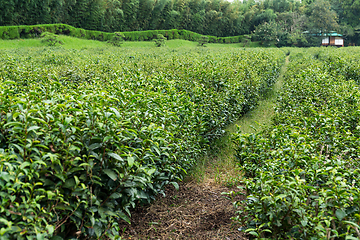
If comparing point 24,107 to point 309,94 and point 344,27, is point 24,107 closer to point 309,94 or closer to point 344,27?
point 309,94

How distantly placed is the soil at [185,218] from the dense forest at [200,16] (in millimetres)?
31419

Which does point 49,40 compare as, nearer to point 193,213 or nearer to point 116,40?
point 116,40

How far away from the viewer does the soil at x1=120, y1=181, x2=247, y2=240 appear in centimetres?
266

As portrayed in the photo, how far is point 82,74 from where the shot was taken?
5.40 metres

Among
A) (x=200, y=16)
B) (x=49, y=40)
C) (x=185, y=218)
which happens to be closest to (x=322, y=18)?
(x=200, y=16)

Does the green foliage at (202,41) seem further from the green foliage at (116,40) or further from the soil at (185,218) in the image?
the soil at (185,218)

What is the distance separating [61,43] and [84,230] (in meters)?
27.3

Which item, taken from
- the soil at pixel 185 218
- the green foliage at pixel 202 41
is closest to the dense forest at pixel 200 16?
the green foliage at pixel 202 41

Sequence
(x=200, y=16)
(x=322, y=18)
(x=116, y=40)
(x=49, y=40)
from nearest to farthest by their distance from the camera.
→ (x=49, y=40), (x=116, y=40), (x=200, y=16), (x=322, y=18)

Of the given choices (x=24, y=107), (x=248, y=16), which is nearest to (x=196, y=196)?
(x=24, y=107)

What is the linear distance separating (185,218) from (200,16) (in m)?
48.5

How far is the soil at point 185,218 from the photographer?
8.73ft

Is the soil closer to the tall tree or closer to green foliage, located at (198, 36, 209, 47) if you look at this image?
green foliage, located at (198, 36, 209, 47)

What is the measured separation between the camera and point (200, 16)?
46.5 m
